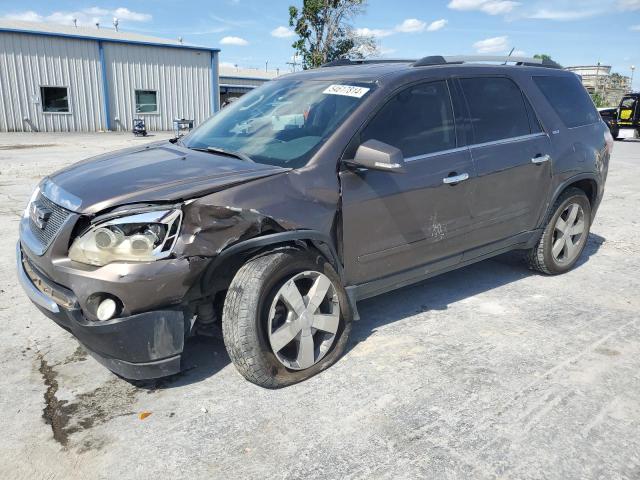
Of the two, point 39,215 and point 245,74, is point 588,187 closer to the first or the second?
point 39,215

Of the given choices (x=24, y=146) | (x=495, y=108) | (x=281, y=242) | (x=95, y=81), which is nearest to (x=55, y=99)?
(x=95, y=81)

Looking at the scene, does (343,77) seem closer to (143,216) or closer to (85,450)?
(143,216)

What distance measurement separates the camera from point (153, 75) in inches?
1040

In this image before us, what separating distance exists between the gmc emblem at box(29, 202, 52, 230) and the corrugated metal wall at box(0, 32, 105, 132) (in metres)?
23.8

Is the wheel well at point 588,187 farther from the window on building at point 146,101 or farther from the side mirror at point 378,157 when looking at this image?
the window on building at point 146,101

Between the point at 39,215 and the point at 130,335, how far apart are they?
3.13 feet

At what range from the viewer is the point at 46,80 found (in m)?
23.5

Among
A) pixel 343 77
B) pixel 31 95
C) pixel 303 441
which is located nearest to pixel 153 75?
pixel 31 95

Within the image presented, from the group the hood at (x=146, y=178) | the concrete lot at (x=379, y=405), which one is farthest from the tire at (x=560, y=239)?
the hood at (x=146, y=178)

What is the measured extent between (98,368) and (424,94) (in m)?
2.71

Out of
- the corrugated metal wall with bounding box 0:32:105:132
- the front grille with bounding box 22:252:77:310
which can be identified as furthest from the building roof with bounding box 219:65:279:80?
the front grille with bounding box 22:252:77:310

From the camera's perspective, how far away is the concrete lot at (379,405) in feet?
7.58

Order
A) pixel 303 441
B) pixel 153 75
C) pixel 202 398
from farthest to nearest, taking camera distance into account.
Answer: pixel 153 75 < pixel 202 398 < pixel 303 441

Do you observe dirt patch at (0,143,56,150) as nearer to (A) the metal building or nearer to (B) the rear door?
(A) the metal building
